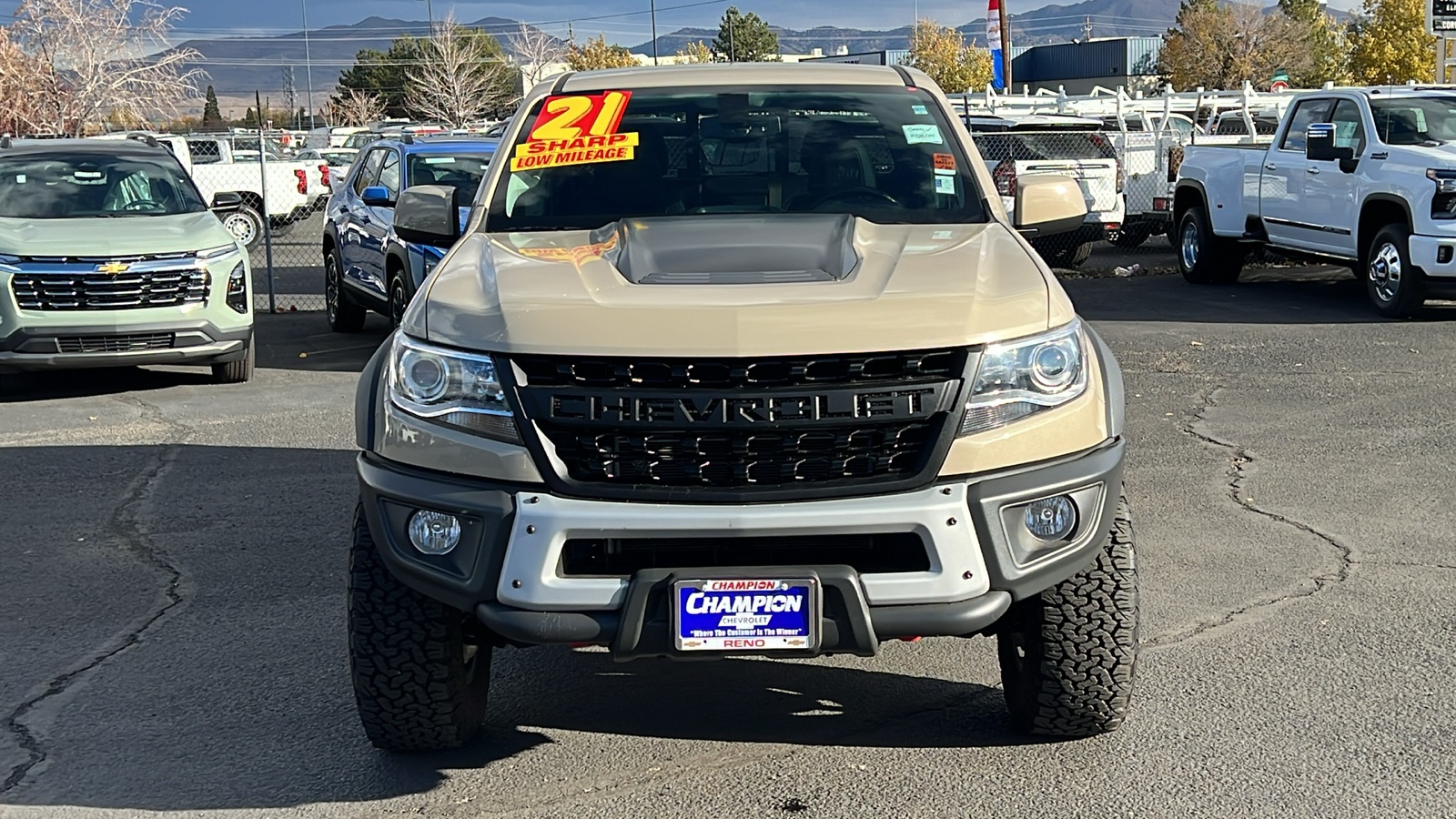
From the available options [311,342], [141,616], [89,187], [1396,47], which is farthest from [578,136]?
[1396,47]

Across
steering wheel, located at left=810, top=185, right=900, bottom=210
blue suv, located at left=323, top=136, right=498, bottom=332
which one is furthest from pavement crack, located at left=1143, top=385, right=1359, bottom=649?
blue suv, located at left=323, top=136, right=498, bottom=332

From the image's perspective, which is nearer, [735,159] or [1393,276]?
[735,159]

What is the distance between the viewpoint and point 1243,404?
31.6ft

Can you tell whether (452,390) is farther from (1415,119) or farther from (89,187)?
(1415,119)

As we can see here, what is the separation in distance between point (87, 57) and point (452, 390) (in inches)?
1739

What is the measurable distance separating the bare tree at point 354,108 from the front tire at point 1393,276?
79990 millimetres

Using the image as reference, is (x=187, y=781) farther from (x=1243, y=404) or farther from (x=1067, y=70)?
(x=1067, y=70)

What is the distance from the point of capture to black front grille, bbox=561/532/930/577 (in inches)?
144

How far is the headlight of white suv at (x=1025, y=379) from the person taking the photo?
3707mm

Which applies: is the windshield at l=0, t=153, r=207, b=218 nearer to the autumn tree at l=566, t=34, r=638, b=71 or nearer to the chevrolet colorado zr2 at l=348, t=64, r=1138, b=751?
the chevrolet colorado zr2 at l=348, t=64, r=1138, b=751

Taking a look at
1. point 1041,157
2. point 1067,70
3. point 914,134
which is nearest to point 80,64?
point 1041,157

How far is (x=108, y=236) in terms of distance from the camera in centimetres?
1059

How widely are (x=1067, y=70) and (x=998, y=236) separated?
329ft

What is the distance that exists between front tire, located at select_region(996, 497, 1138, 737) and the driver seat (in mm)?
1508
